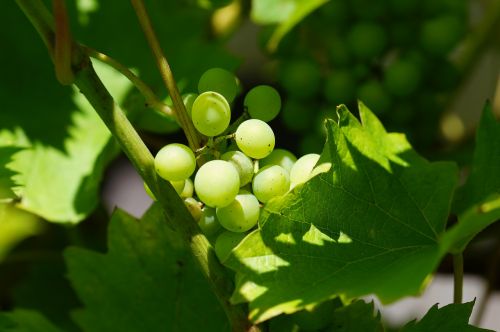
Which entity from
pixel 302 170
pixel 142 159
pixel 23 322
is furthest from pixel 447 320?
pixel 23 322

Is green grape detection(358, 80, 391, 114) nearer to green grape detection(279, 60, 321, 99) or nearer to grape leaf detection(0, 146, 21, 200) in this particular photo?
green grape detection(279, 60, 321, 99)

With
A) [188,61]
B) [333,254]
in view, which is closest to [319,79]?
[188,61]

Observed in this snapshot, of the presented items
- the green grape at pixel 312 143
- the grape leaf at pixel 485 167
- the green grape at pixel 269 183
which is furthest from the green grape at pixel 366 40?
the green grape at pixel 269 183

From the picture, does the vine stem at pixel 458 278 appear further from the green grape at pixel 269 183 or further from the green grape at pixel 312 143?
the green grape at pixel 312 143

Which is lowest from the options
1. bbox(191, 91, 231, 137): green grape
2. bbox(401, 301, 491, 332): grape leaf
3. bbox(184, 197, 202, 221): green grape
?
bbox(401, 301, 491, 332): grape leaf

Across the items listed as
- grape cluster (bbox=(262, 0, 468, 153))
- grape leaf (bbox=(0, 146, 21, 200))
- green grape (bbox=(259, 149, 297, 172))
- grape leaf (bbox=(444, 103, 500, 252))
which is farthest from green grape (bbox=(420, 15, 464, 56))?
grape leaf (bbox=(0, 146, 21, 200))

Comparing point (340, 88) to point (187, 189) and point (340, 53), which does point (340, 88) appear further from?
point (187, 189)

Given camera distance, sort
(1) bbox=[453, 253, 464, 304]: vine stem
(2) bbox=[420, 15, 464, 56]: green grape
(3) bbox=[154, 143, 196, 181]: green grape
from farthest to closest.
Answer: (2) bbox=[420, 15, 464, 56]: green grape, (1) bbox=[453, 253, 464, 304]: vine stem, (3) bbox=[154, 143, 196, 181]: green grape

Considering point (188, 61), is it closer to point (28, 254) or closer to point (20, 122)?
point (20, 122)
